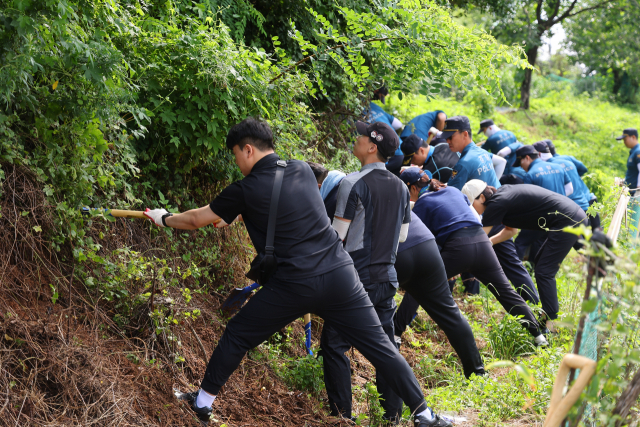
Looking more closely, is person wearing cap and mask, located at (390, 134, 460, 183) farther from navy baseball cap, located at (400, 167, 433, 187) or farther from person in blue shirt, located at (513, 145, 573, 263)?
navy baseball cap, located at (400, 167, 433, 187)

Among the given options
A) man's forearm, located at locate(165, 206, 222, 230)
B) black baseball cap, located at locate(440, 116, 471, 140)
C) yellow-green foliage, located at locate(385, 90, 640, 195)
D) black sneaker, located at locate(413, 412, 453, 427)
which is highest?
black baseball cap, located at locate(440, 116, 471, 140)

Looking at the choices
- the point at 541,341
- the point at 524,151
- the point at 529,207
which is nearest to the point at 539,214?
the point at 529,207

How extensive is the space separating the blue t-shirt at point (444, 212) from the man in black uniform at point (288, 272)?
6.25ft

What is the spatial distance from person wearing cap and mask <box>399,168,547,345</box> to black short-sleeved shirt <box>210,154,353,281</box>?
1.91 meters

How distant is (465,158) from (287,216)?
396cm

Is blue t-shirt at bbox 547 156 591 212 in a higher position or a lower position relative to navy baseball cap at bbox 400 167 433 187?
lower

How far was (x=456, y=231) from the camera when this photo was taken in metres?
5.21

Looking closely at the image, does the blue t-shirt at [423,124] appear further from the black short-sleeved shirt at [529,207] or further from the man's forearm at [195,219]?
the man's forearm at [195,219]

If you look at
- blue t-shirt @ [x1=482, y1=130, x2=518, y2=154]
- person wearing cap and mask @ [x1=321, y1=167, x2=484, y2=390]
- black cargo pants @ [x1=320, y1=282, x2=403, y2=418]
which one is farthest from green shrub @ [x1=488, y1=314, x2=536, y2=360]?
blue t-shirt @ [x1=482, y1=130, x2=518, y2=154]

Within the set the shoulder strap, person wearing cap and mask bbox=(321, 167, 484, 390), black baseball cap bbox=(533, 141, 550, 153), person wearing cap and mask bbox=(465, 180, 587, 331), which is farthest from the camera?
black baseball cap bbox=(533, 141, 550, 153)

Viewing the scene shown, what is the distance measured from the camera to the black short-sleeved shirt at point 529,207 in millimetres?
6035

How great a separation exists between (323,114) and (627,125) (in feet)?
51.6

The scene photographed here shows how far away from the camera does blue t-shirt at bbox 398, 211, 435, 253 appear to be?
444 centimetres

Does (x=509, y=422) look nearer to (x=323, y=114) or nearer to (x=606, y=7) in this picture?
(x=323, y=114)
